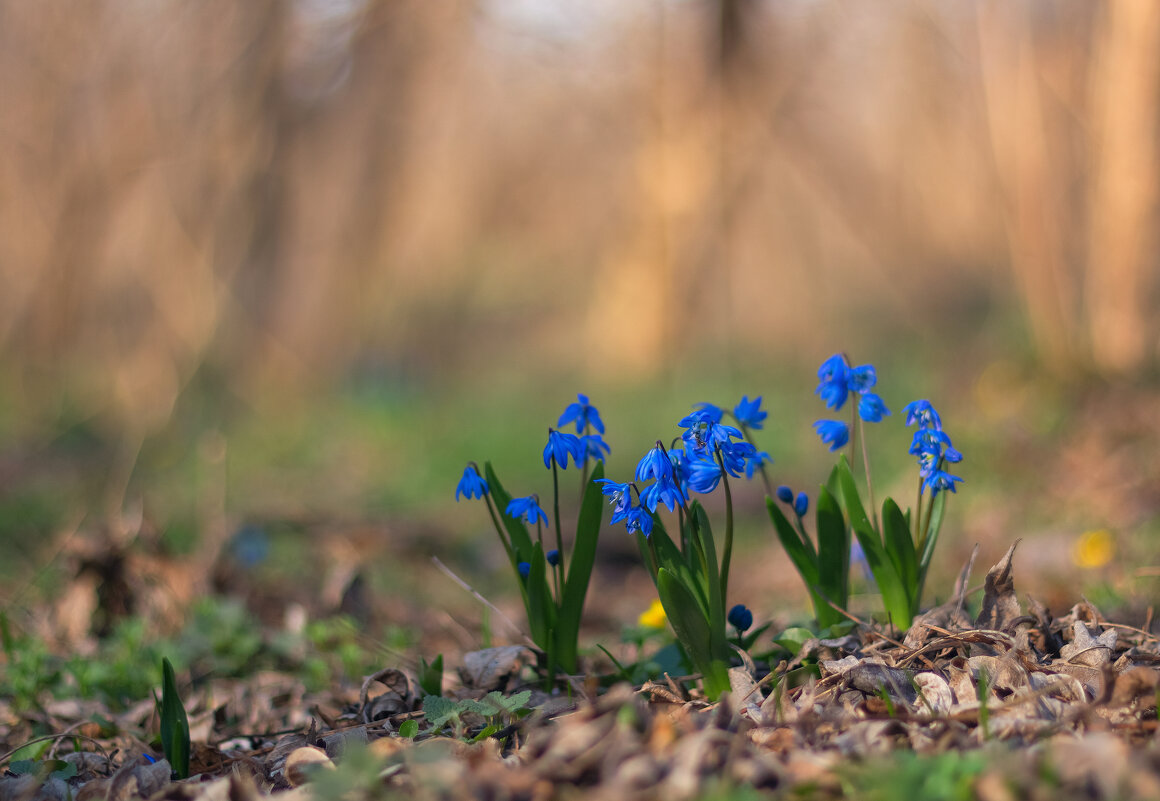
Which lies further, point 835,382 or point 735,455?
point 835,382

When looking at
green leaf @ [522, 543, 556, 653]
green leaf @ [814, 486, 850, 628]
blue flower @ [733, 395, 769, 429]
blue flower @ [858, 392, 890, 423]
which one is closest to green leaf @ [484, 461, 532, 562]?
green leaf @ [522, 543, 556, 653]

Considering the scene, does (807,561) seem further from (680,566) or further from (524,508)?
(524,508)

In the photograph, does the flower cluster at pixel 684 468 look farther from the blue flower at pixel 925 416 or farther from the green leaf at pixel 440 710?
the green leaf at pixel 440 710

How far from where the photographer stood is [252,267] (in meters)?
10.3

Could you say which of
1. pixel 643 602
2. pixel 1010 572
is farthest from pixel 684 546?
pixel 643 602

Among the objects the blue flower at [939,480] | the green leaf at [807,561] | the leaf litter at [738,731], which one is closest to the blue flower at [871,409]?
the blue flower at [939,480]

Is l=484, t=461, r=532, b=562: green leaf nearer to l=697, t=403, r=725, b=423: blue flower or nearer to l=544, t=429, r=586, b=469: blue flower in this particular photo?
l=544, t=429, r=586, b=469: blue flower

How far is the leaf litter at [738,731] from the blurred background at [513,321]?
102cm

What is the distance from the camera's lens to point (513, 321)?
634 inches

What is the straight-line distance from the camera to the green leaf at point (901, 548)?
1806 millimetres

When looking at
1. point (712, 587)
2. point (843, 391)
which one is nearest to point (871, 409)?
point (843, 391)

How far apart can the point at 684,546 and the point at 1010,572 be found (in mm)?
668

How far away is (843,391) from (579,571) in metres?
0.64

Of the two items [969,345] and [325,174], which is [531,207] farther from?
[969,345]
